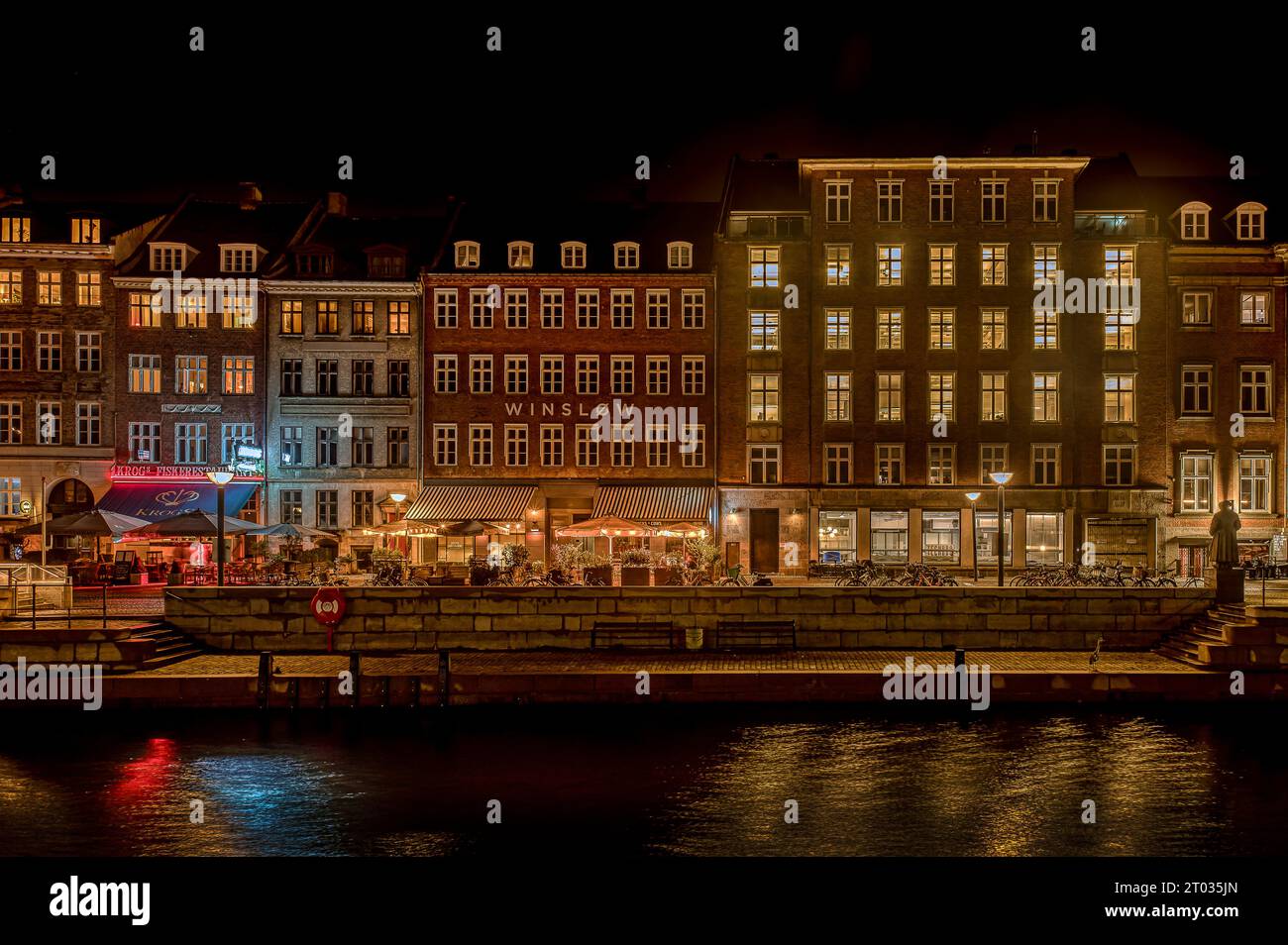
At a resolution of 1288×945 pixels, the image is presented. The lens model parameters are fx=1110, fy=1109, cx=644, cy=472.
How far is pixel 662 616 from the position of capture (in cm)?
2836

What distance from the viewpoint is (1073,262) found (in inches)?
1650

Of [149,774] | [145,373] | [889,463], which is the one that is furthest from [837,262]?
[149,774]

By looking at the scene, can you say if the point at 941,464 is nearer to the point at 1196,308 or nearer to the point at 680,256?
the point at 1196,308

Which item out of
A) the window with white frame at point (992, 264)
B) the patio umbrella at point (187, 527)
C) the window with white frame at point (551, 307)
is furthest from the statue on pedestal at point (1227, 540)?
the patio umbrella at point (187, 527)

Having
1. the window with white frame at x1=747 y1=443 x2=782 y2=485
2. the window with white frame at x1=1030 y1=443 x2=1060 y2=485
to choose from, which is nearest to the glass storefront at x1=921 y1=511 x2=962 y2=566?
the window with white frame at x1=1030 y1=443 x2=1060 y2=485

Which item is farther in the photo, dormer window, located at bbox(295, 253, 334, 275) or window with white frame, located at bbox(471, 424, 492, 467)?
dormer window, located at bbox(295, 253, 334, 275)

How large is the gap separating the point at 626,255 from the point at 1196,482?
76.2 feet

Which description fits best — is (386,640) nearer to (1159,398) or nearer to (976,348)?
(976,348)

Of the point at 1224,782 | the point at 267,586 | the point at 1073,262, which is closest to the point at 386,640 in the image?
the point at 267,586

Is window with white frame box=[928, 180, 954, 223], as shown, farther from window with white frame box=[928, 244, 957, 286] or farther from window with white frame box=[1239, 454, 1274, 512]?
window with white frame box=[1239, 454, 1274, 512]

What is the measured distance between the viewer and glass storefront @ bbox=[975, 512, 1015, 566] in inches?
1620

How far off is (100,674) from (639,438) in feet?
74.3

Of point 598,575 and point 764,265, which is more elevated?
point 764,265

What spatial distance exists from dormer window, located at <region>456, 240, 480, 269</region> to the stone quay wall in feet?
60.8
